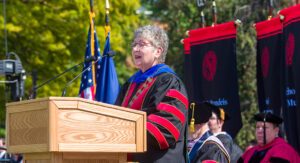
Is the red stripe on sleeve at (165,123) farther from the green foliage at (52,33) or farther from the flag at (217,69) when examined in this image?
the green foliage at (52,33)

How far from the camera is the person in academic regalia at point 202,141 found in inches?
229

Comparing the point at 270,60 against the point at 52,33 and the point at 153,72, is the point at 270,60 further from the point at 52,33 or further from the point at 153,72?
the point at 52,33

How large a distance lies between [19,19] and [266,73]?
696 cm

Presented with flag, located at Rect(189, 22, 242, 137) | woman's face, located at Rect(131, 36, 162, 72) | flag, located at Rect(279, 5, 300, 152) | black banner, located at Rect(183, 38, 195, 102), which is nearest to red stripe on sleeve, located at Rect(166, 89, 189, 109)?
woman's face, located at Rect(131, 36, 162, 72)

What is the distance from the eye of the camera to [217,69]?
313 inches

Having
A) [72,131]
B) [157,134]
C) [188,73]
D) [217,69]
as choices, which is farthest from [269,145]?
[72,131]

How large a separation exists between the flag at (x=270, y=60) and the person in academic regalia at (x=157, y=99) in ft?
9.64

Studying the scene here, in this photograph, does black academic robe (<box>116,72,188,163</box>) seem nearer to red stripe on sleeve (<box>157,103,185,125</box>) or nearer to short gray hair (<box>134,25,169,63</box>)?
red stripe on sleeve (<box>157,103,185,125</box>)

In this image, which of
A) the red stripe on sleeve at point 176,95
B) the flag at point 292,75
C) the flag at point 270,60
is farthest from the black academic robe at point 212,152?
the red stripe on sleeve at point 176,95

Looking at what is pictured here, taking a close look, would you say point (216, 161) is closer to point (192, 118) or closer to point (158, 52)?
point (192, 118)

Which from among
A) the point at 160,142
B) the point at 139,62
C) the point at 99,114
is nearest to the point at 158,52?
the point at 139,62

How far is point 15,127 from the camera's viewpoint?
11.2ft

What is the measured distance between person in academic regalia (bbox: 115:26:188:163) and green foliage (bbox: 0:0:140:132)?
26.4 ft

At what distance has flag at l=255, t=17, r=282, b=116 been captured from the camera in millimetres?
6828
